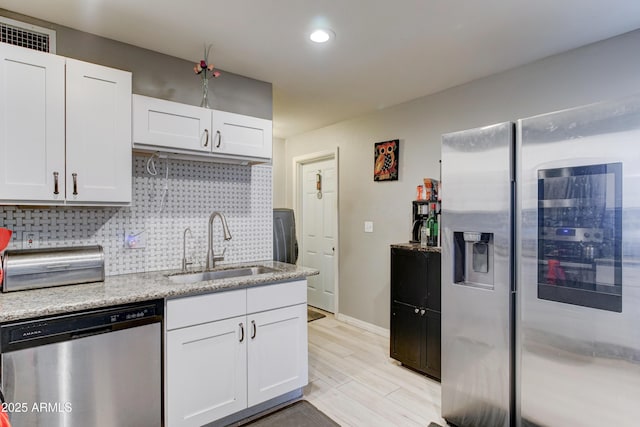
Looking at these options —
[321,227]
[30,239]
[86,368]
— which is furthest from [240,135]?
[321,227]

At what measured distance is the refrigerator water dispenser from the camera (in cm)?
205

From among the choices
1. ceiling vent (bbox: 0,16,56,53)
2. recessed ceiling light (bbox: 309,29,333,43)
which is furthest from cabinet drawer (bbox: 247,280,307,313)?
ceiling vent (bbox: 0,16,56,53)

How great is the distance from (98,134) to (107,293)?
3.04 ft

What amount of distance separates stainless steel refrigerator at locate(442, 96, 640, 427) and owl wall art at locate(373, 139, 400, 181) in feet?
4.93

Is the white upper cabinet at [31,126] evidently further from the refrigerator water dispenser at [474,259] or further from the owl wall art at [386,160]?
the owl wall art at [386,160]

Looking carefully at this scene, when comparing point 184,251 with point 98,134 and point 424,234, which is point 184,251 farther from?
point 424,234

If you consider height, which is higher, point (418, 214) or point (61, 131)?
point (61, 131)

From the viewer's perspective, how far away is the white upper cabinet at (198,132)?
217cm

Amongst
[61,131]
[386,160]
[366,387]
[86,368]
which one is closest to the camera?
[86,368]

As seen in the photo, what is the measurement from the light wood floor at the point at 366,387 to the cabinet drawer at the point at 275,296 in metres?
0.78

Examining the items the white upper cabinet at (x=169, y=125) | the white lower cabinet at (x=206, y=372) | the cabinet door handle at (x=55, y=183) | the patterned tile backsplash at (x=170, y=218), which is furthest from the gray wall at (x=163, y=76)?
the white lower cabinet at (x=206, y=372)

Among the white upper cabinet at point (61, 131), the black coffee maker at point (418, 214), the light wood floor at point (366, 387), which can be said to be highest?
the white upper cabinet at point (61, 131)

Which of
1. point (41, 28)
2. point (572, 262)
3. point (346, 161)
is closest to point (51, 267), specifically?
point (41, 28)

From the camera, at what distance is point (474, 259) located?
7.06ft
